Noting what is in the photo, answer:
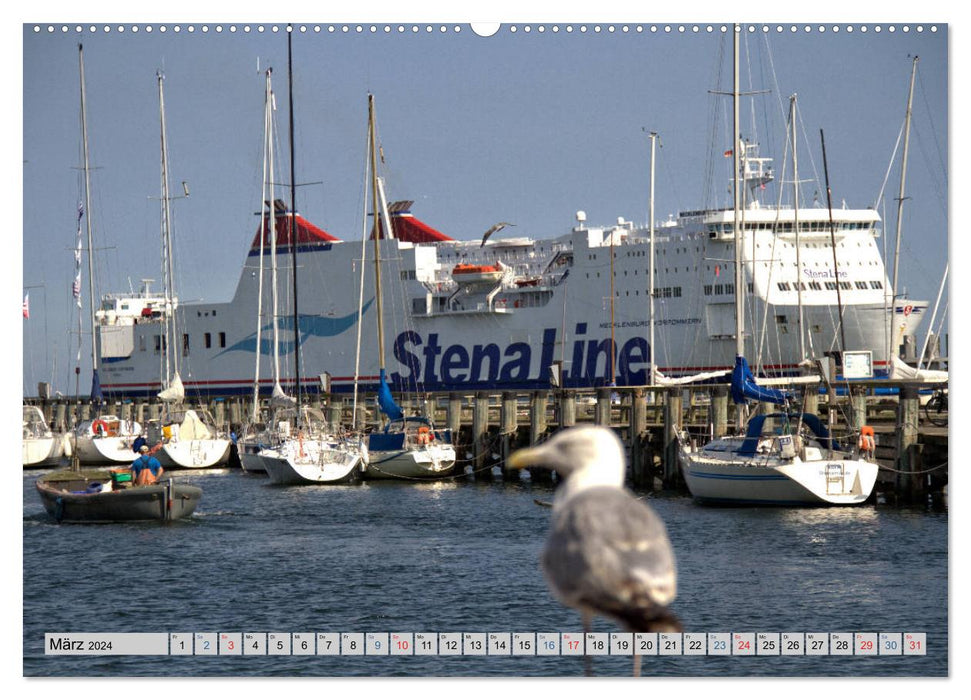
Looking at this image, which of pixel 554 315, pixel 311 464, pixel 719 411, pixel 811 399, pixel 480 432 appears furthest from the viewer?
pixel 554 315

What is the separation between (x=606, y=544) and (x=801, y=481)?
1661 centimetres

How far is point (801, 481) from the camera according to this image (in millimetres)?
20203

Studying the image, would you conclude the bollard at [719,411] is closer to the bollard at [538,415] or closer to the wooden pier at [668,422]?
the wooden pier at [668,422]

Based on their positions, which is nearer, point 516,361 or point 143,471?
point 143,471

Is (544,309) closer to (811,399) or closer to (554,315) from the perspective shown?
(554,315)

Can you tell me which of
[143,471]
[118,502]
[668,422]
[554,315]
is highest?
[554,315]

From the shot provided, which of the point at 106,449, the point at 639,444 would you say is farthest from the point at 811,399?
the point at 106,449

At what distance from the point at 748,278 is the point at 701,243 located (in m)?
2.50

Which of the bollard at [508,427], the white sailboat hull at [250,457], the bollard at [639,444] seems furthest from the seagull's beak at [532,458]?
the white sailboat hull at [250,457]

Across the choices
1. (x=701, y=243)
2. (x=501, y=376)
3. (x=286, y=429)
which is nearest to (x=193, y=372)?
(x=501, y=376)

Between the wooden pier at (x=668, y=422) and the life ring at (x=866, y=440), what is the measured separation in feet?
0.56

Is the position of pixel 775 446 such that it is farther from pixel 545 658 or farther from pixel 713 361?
pixel 713 361

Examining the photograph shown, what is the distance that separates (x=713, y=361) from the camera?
45031mm

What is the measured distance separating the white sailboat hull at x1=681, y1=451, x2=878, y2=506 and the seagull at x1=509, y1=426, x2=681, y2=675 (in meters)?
16.5
